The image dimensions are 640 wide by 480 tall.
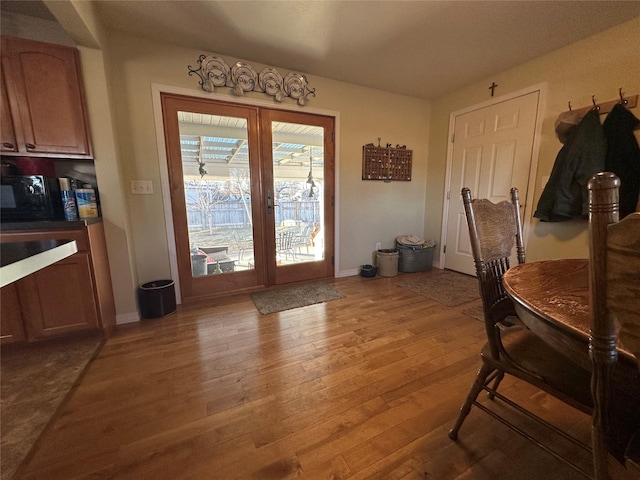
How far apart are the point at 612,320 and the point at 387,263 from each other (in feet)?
9.31

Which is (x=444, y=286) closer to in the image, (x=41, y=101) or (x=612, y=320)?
(x=612, y=320)

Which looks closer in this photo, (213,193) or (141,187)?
(141,187)

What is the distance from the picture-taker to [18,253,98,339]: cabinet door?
5.51 ft

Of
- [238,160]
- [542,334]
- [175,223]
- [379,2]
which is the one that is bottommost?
[542,334]

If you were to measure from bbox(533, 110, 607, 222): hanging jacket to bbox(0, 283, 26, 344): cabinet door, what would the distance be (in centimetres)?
407

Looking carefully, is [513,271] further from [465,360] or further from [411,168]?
[411,168]

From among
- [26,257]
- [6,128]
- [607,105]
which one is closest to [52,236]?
[6,128]

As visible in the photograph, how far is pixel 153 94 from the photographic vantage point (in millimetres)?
2217

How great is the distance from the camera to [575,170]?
2.10 meters

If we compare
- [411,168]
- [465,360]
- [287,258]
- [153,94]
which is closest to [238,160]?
[153,94]

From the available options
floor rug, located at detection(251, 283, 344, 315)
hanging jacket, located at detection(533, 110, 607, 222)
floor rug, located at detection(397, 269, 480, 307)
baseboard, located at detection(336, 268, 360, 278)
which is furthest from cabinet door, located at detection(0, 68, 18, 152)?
hanging jacket, located at detection(533, 110, 607, 222)

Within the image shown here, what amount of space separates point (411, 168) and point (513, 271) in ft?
9.14

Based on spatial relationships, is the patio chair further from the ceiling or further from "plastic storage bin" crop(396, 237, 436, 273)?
"plastic storage bin" crop(396, 237, 436, 273)

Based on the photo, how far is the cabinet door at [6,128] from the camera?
1640 mm
